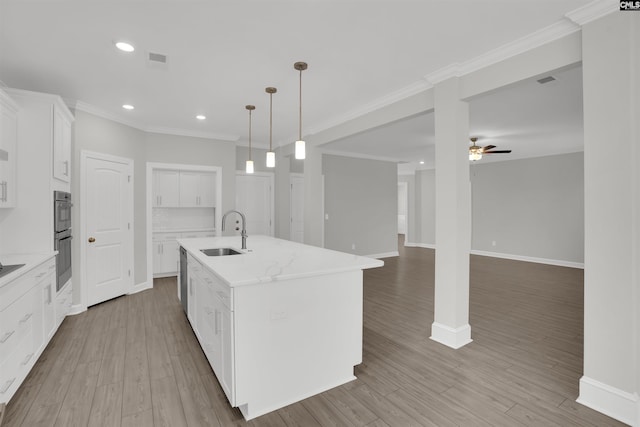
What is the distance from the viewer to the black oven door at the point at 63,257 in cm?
329

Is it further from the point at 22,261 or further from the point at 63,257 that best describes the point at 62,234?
the point at 22,261

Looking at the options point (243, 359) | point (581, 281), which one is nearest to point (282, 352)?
point (243, 359)

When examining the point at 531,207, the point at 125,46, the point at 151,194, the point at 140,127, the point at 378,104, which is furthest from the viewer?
the point at 531,207

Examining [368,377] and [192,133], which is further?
[192,133]

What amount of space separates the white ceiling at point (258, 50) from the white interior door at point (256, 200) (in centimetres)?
207

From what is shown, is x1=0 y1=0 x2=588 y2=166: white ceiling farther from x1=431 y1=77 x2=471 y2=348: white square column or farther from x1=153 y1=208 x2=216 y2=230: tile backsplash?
x1=153 y1=208 x2=216 y2=230: tile backsplash

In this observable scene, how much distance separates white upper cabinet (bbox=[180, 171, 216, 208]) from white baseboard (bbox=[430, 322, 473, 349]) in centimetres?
461

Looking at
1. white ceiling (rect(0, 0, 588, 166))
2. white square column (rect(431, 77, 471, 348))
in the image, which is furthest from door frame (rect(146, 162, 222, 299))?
white square column (rect(431, 77, 471, 348))

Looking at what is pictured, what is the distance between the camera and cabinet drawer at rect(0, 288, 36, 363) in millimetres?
2014

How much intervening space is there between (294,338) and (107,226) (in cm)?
366

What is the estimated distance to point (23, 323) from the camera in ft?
7.63

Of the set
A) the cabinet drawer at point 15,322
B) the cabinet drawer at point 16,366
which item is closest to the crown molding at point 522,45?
the cabinet drawer at point 15,322

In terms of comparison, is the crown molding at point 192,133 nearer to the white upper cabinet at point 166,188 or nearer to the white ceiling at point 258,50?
the white ceiling at point 258,50

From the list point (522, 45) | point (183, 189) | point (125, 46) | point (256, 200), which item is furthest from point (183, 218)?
point (522, 45)
